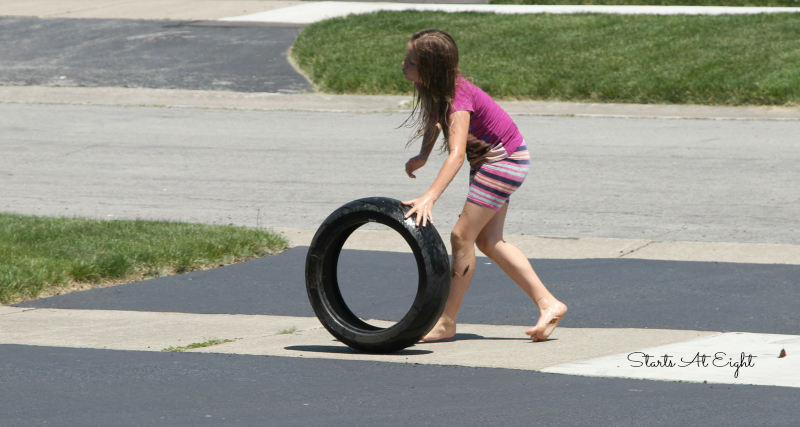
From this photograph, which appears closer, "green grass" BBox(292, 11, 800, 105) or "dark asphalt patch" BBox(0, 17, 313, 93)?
"green grass" BBox(292, 11, 800, 105)

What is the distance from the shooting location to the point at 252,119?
14711mm

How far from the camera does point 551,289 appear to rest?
6762mm

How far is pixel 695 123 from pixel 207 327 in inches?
365

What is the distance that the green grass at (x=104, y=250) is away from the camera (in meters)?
7.00

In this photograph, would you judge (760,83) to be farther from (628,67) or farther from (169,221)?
(169,221)

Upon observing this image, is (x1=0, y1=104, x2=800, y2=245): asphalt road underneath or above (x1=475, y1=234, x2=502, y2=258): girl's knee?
underneath

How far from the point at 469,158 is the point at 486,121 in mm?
241

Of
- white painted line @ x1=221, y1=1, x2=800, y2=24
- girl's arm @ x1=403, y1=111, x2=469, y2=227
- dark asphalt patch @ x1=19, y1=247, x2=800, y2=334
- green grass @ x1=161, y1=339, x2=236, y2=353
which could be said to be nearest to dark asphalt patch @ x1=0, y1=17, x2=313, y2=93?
white painted line @ x1=221, y1=1, x2=800, y2=24

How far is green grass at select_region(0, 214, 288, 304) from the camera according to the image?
276 inches

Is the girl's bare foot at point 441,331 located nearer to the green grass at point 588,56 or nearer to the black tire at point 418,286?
the black tire at point 418,286

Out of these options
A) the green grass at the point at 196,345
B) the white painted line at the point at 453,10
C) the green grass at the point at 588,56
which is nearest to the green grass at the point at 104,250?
the green grass at the point at 196,345

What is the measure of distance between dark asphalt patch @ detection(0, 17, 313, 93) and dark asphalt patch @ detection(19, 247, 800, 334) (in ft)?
33.0

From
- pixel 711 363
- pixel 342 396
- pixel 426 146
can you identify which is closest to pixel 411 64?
pixel 426 146

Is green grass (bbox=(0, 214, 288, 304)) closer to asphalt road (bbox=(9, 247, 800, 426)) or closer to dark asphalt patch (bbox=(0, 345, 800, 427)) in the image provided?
asphalt road (bbox=(9, 247, 800, 426))
